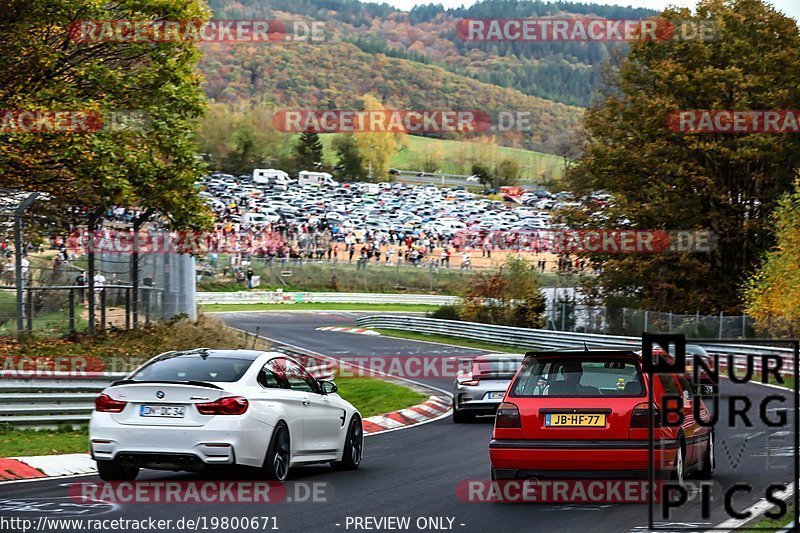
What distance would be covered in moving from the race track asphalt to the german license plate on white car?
104cm

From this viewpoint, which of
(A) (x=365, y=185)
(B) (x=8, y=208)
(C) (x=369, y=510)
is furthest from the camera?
(A) (x=365, y=185)

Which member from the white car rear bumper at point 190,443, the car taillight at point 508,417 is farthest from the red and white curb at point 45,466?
the car taillight at point 508,417

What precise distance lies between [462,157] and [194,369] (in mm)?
172471

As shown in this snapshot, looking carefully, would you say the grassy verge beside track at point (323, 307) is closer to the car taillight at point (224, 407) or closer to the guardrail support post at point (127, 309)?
the guardrail support post at point (127, 309)

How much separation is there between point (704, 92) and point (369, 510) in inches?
1557

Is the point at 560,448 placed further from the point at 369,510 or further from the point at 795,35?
the point at 795,35

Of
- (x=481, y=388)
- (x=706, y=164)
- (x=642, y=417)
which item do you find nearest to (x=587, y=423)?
(x=642, y=417)

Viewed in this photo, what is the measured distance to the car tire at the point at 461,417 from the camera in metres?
20.7

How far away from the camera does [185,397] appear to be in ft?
37.2

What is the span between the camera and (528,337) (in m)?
43.3

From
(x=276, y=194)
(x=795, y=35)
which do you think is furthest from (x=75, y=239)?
(x=276, y=194)

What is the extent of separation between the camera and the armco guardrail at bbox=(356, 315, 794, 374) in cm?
3316

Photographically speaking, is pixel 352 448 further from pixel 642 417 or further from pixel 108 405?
pixel 642 417

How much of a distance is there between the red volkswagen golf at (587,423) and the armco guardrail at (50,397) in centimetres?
859
